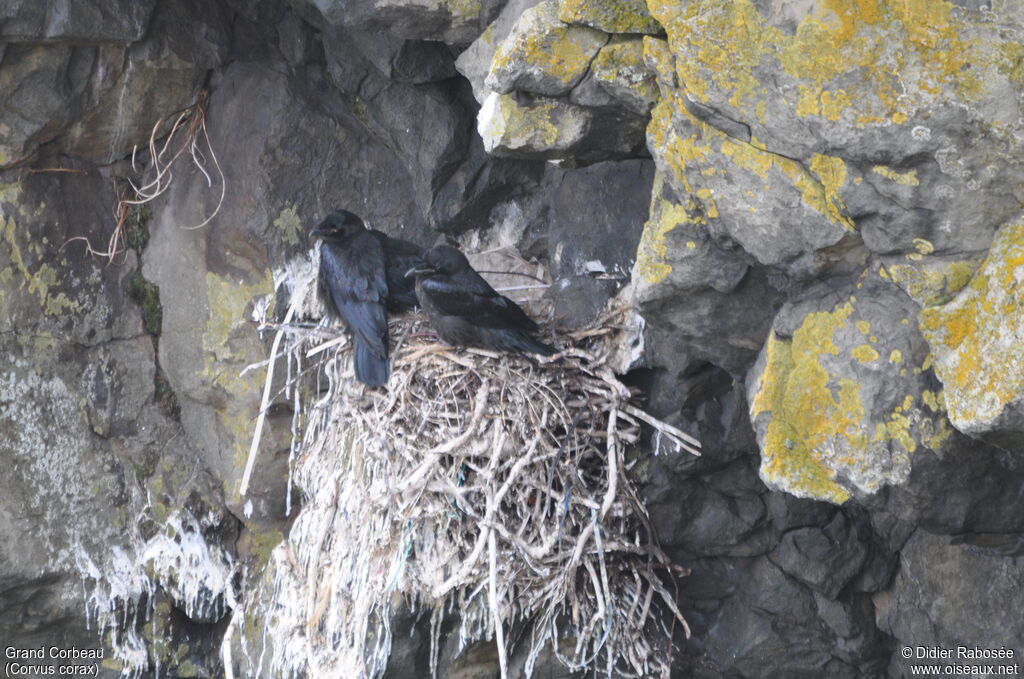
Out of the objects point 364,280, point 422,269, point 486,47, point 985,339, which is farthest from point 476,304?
point 985,339

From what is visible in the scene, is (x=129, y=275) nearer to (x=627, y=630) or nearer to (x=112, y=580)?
(x=112, y=580)

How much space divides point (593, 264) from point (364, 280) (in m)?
1.01

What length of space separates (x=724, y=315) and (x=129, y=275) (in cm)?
325

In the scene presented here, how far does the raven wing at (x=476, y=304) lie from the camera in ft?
15.5

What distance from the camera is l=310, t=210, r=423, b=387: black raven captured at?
198 inches

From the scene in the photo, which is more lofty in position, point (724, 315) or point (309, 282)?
point (309, 282)

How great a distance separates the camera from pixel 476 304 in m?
4.72

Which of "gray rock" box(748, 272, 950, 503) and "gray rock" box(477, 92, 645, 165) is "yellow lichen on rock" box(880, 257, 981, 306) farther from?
"gray rock" box(477, 92, 645, 165)

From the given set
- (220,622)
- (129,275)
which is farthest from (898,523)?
(129,275)

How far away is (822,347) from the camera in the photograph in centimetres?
327

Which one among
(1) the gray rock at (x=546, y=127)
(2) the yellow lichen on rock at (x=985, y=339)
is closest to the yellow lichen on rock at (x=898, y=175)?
(2) the yellow lichen on rock at (x=985, y=339)

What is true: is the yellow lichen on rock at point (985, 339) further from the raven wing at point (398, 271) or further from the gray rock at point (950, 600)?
the raven wing at point (398, 271)

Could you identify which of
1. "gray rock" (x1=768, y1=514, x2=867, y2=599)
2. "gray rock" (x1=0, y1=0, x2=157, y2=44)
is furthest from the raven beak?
"gray rock" (x1=768, y1=514, x2=867, y2=599)

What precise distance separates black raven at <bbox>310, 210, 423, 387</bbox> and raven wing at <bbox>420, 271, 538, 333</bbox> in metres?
0.35
